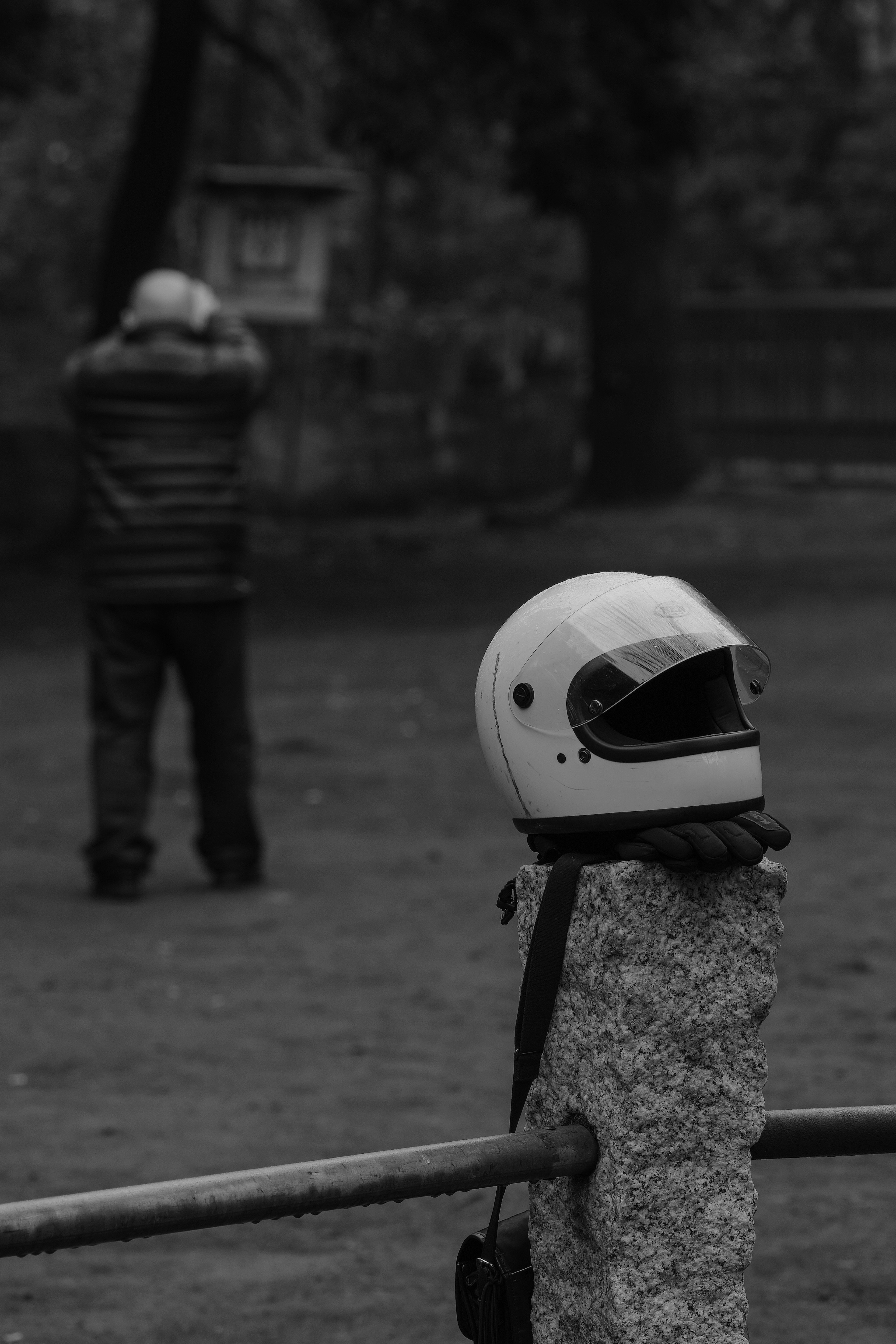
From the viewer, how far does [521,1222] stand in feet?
9.19

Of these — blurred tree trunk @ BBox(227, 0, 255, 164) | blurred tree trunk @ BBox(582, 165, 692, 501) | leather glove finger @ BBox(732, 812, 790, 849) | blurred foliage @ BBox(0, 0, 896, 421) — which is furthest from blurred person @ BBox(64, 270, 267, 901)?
blurred tree trunk @ BBox(227, 0, 255, 164)

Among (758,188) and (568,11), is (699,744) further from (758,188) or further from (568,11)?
(758,188)

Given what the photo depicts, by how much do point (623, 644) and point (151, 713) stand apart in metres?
5.06

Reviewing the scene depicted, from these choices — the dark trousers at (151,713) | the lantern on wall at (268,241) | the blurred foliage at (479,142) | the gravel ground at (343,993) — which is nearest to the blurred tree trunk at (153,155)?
the lantern on wall at (268,241)

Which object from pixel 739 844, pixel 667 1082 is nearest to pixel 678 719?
pixel 739 844

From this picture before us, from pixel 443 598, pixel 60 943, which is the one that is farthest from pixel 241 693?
pixel 443 598

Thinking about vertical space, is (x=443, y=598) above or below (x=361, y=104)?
below

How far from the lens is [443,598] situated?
15609 mm

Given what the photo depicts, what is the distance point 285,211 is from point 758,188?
53.9 ft

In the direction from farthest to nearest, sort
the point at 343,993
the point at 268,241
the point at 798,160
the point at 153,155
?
the point at 798,160 < the point at 153,155 < the point at 268,241 < the point at 343,993

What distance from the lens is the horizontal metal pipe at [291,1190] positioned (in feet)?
7.48

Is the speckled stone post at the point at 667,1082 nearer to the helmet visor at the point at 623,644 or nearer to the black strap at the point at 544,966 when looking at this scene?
the black strap at the point at 544,966

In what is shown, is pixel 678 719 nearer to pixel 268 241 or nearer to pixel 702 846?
pixel 702 846

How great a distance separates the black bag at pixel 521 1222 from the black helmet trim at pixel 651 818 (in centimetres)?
4
